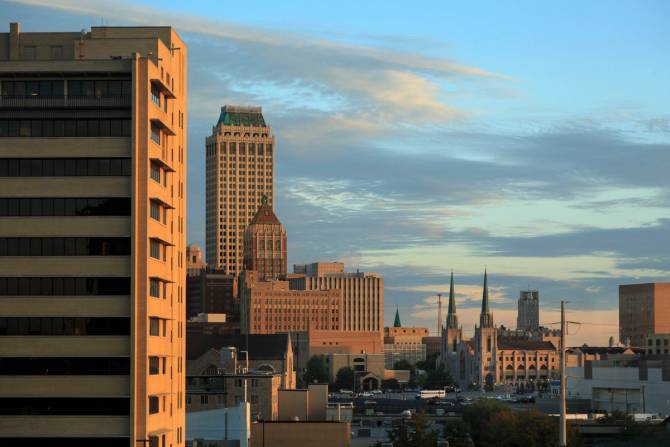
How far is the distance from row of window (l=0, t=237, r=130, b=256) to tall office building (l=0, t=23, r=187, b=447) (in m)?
0.07

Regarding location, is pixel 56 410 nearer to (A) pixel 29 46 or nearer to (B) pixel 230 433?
(A) pixel 29 46

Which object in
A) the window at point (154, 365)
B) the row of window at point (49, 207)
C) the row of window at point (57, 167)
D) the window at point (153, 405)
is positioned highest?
the row of window at point (57, 167)

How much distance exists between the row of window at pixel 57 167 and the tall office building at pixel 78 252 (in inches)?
2.6

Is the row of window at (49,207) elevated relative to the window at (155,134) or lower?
lower

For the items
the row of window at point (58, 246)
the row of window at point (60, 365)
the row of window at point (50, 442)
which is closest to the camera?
the row of window at point (50, 442)

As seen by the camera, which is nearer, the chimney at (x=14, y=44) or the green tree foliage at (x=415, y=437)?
the chimney at (x=14, y=44)

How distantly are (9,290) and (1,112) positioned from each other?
38.9 ft

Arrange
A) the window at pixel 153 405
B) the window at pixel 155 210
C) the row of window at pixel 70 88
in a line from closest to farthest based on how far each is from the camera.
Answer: the row of window at pixel 70 88 → the window at pixel 153 405 → the window at pixel 155 210

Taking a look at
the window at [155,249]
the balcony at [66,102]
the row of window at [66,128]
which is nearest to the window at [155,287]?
the window at [155,249]

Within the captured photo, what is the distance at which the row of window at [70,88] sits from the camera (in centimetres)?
9494

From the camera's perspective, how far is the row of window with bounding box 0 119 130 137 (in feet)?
311

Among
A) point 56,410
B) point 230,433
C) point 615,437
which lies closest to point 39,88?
point 56,410

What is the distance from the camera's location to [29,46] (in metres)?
99.4

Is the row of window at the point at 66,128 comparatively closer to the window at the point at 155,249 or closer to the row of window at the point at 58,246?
the row of window at the point at 58,246
